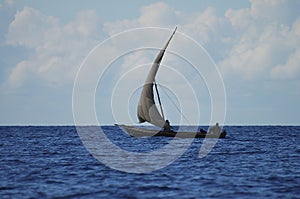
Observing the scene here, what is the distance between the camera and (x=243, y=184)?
27.8 metres

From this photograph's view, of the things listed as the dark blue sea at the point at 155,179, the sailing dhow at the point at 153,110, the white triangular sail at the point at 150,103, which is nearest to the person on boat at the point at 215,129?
the sailing dhow at the point at 153,110

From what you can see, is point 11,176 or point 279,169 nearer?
point 11,176

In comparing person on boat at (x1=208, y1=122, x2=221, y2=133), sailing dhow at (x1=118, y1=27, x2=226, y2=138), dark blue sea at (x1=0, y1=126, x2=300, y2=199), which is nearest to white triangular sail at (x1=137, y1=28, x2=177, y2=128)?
sailing dhow at (x1=118, y1=27, x2=226, y2=138)

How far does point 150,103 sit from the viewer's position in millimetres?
69625

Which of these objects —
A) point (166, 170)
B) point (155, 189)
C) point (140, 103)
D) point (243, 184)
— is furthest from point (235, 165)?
point (140, 103)

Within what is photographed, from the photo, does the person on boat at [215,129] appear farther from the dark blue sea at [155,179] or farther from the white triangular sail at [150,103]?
the dark blue sea at [155,179]

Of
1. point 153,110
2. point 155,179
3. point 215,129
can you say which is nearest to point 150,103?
point 153,110

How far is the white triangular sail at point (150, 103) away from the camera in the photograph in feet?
228

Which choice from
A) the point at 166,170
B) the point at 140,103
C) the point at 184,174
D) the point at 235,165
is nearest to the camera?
the point at 184,174

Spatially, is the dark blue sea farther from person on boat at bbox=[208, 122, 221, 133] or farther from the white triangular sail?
person on boat at bbox=[208, 122, 221, 133]

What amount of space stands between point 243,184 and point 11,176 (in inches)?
559

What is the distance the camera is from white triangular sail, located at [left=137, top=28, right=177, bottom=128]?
69438 mm

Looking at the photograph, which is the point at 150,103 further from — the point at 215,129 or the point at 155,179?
the point at 155,179

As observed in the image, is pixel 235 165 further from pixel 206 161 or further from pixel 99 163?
pixel 99 163
